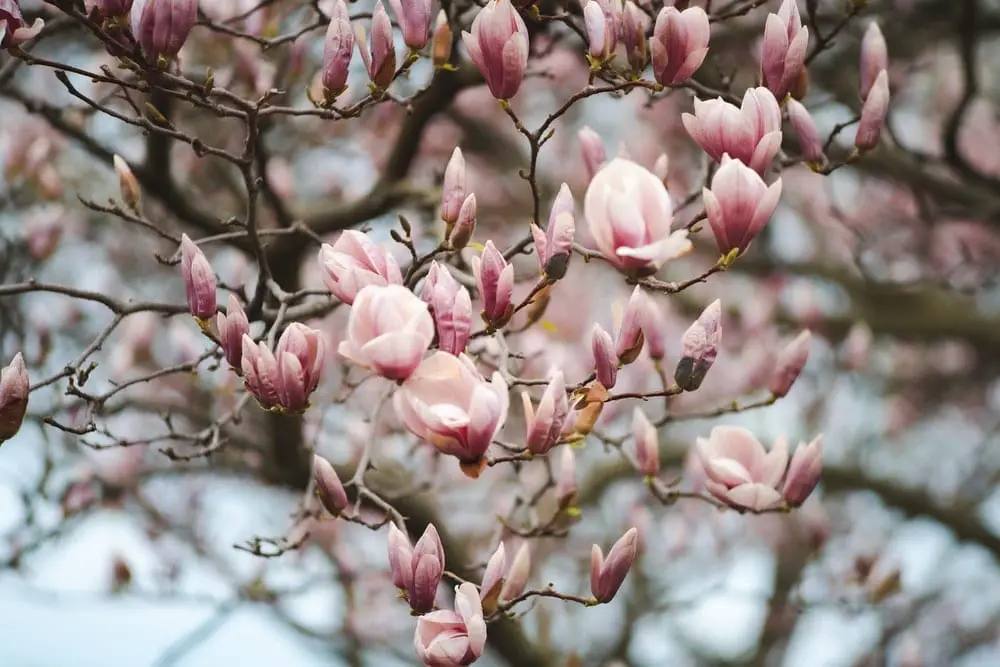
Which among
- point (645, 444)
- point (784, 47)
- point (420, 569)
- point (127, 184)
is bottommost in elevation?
point (645, 444)

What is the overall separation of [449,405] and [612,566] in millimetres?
419

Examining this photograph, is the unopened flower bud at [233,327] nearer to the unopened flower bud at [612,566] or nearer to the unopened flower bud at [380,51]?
the unopened flower bud at [380,51]

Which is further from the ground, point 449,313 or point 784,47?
point 784,47

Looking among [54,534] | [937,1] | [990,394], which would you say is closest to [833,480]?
[937,1]

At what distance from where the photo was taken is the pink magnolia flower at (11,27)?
1259 millimetres

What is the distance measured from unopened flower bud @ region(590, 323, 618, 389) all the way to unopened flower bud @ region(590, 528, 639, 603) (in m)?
0.22

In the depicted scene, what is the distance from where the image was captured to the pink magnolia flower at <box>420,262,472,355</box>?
1.08 meters

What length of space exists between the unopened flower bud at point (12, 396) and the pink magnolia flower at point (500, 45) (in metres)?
0.78

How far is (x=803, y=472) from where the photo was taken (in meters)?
1.46

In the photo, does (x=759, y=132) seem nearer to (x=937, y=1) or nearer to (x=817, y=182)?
(x=937, y=1)

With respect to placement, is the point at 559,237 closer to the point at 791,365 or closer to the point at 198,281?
the point at 198,281

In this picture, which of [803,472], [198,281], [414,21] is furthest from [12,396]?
[803,472]

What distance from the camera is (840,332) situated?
387 centimetres

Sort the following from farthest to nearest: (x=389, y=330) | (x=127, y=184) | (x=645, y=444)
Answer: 1. (x=645, y=444)
2. (x=127, y=184)
3. (x=389, y=330)
